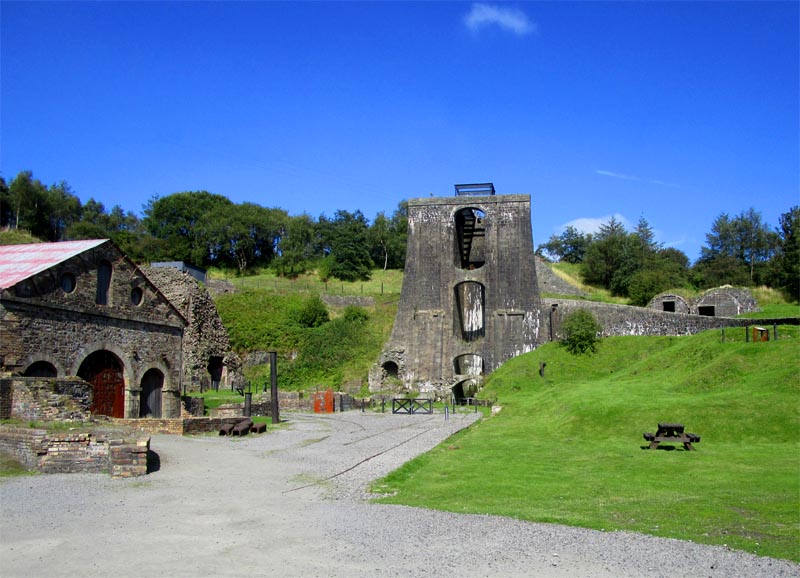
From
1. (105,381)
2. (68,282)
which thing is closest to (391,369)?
(105,381)

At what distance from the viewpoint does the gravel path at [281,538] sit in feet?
22.7

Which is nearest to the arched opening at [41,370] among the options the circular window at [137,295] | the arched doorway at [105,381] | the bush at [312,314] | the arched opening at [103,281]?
the arched doorway at [105,381]

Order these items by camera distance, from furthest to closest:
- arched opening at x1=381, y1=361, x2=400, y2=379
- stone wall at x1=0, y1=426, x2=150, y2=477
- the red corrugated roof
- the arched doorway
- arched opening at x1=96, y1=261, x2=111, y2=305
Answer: arched opening at x1=381, y1=361, x2=400, y2=379 → arched opening at x1=96, y1=261, x2=111, y2=305 → the arched doorway → the red corrugated roof → stone wall at x1=0, y1=426, x2=150, y2=477

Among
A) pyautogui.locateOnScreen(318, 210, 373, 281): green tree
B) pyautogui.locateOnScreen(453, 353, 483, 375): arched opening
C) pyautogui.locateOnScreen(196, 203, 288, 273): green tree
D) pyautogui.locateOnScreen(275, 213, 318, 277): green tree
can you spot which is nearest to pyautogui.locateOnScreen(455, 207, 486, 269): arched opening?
pyautogui.locateOnScreen(453, 353, 483, 375): arched opening

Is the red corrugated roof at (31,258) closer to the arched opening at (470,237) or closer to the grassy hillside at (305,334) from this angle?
the grassy hillside at (305,334)

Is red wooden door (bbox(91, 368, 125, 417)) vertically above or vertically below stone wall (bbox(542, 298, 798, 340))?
below

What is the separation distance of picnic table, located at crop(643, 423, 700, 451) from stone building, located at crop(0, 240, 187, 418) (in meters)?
15.5

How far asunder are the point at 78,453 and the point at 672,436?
40.5 feet

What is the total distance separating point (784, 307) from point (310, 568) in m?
42.0

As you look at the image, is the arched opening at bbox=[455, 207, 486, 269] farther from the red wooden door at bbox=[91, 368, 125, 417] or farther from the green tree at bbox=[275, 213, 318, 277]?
the red wooden door at bbox=[91, 368, 125, 417]

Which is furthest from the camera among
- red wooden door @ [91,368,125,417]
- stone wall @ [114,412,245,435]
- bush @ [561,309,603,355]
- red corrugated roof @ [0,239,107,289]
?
bush @ [561,309,603,355]

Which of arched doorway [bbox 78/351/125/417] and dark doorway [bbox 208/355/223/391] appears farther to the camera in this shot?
dark doorway [bbox 208/355/223/391]

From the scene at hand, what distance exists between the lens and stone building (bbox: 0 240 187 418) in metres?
18.4

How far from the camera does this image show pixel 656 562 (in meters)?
7.19
